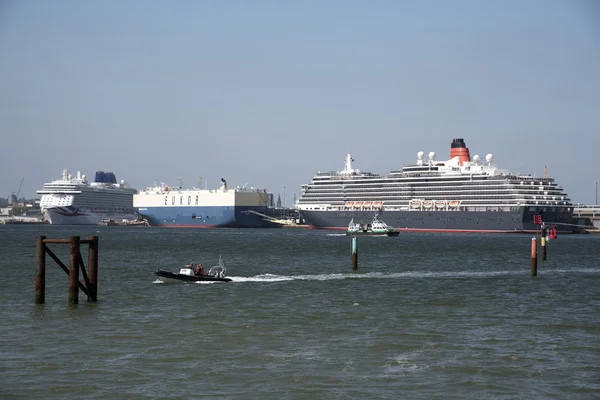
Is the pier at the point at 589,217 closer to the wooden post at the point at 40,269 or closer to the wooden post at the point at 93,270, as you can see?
the wooden post at the point at 93,270

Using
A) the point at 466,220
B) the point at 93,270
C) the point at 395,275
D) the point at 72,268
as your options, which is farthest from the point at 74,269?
the point at 466,220

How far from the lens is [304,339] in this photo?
2258 cm

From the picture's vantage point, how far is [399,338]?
22.8 metres

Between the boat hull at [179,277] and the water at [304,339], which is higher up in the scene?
the boat hull at [179,277]

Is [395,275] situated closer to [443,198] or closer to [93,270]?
[93,270]

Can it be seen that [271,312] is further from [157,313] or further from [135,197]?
[135,197]

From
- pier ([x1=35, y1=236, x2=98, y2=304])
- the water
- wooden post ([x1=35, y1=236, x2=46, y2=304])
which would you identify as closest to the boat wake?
the water

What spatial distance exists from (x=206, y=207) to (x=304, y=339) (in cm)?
14031

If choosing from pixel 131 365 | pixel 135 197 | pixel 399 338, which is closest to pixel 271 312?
pixel 399 338

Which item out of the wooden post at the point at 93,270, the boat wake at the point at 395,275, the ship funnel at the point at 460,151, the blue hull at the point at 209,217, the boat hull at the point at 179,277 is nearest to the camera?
the wooden post at the point at 93,270

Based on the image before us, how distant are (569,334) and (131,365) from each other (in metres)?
12.1

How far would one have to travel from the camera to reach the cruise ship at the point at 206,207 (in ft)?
529

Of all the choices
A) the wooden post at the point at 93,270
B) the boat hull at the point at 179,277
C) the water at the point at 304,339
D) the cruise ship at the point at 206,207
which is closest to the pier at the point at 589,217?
the cruise ship at the point at 206,207

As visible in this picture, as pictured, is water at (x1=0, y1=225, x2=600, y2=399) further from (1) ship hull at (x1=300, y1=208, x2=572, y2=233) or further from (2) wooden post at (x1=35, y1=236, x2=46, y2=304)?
(1) ship hull at (x1=300, y1=208, x2=572, y2=233)
